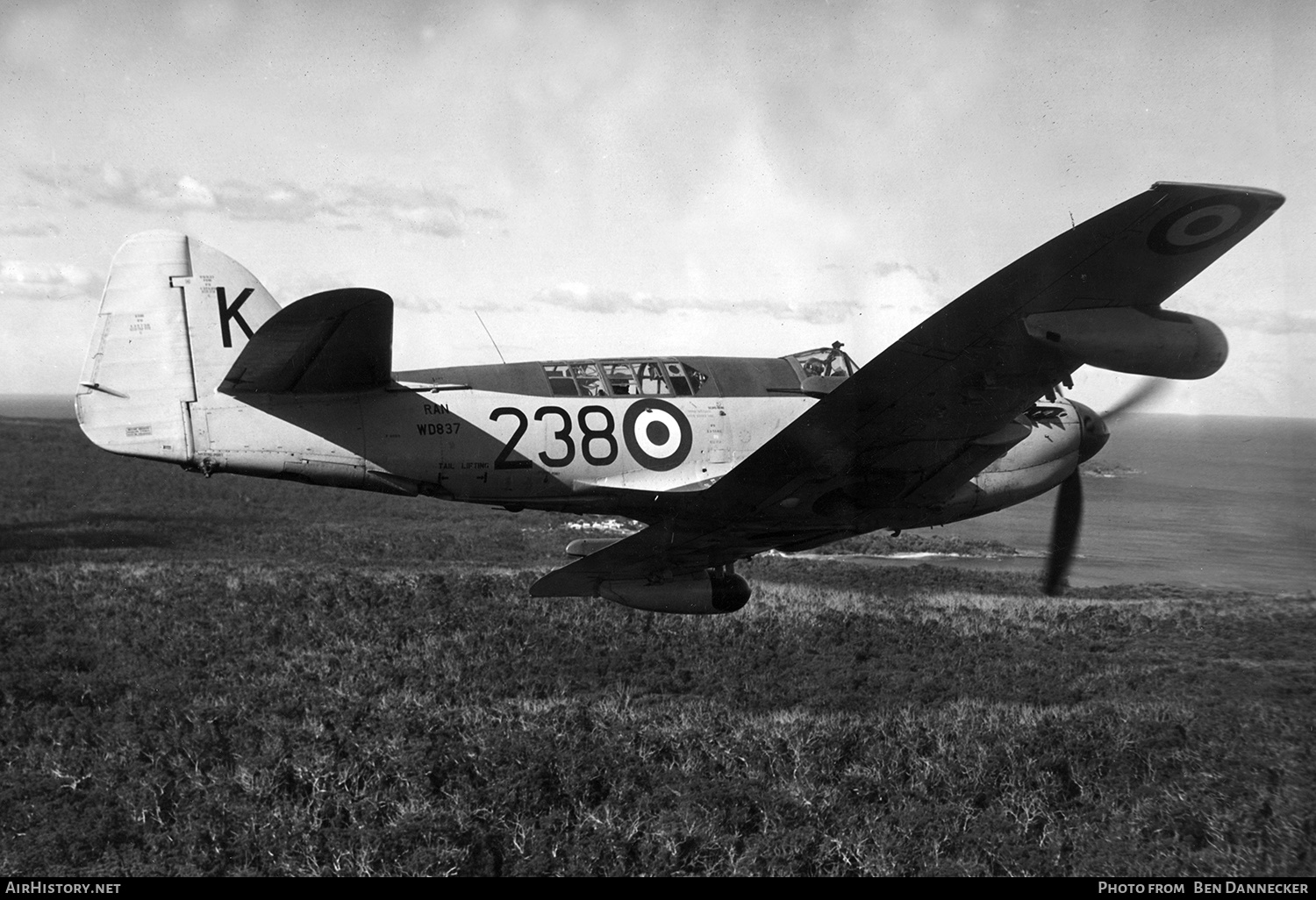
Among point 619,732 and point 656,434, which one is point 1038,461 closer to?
point 656,434

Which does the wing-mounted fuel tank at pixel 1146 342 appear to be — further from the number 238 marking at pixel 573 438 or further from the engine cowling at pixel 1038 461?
the number 238 marking at pixel 573 438

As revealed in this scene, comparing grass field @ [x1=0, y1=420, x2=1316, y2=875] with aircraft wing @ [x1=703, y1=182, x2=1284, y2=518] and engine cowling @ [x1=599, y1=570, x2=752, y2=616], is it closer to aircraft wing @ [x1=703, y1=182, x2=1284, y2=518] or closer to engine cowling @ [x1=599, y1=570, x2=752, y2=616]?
engine cowling @ [x1=599, y1=570, x2=752, y2=616]

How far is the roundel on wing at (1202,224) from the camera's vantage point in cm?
496

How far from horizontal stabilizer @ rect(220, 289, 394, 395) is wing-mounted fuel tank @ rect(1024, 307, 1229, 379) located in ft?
17.1

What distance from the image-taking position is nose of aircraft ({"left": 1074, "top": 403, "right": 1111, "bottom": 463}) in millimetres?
10359

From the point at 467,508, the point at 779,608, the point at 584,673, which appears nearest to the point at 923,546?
the point at 779,608

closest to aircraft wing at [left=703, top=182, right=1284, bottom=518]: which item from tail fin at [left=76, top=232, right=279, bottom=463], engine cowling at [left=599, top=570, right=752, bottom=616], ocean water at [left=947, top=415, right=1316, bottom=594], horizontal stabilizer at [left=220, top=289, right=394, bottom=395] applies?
engine cowling at [left=599, top=570, right=752, bottom=616]

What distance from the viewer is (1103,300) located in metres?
5.82

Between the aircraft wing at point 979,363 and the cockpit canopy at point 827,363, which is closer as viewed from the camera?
the aircraft wing at point 979,363

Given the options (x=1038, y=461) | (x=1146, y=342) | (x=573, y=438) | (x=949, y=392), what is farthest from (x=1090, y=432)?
(x=573, y=438)

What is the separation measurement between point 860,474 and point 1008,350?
89.2 inches

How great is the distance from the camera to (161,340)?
28.4ft

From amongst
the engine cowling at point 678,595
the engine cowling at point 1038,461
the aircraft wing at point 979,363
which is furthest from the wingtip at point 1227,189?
the engine cowling at point 678,595

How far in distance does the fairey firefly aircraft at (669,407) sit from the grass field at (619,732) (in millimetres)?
2917
